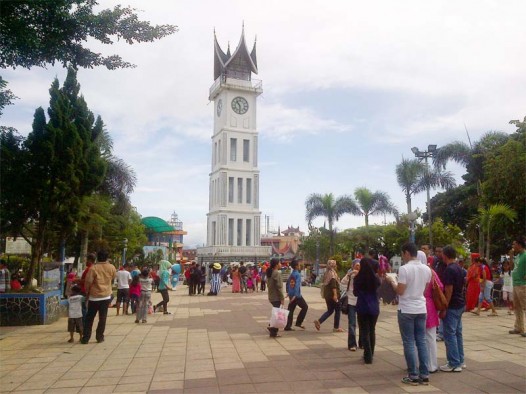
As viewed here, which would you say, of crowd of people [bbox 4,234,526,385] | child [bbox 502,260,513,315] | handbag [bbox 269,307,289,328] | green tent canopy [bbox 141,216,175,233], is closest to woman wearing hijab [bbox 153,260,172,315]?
crowd of people [bbox 4,234,526,385]

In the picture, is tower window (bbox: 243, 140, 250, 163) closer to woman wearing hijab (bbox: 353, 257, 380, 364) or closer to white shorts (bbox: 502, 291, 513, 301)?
white shorts (bbox: 502, 291, 513, 301)

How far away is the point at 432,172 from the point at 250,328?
93.2 feet

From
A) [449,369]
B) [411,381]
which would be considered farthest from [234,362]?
[449,369]

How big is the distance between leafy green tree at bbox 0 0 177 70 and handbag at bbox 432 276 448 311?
527cm

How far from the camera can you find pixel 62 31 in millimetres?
7562

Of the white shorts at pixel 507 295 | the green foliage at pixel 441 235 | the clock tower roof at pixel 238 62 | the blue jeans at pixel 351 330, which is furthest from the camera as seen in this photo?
the clock tower roof at pixel 238 62

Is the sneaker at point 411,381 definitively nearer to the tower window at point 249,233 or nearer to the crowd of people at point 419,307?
the crowd of people at point 419,307

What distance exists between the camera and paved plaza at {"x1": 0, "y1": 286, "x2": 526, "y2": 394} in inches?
235

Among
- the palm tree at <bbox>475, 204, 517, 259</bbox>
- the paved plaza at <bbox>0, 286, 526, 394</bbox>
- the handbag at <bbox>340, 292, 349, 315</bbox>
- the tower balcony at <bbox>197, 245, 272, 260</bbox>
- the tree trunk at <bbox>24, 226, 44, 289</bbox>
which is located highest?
the palm tree at <bbox>475, 204, 517, 259</bbox>

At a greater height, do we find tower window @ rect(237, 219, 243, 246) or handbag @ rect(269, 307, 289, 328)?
tower window @ rect(237, 219, 243, 246)

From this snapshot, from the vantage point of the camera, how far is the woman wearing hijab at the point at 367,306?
702cm

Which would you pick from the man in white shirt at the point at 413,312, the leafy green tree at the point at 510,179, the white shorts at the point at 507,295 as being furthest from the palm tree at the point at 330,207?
the man in white shirt at the point at 413,312

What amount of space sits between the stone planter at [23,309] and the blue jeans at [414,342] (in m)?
9.30

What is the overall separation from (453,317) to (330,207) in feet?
122
